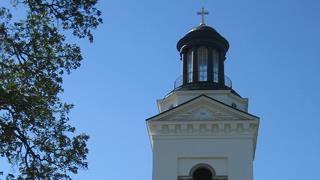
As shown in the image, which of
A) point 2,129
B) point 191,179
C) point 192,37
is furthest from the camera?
point 192,37

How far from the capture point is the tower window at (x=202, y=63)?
30.9 metres

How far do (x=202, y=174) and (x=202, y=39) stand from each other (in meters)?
6.31

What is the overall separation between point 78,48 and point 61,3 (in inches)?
41.9

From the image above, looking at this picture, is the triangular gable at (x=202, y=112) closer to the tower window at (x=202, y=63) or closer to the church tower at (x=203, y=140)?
the church tower at (x=203, y=140)

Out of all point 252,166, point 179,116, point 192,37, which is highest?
point 192,37

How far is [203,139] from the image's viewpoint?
1102 inches

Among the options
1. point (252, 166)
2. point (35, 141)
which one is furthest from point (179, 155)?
point (35, 141)

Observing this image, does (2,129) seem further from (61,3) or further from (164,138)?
(164,138)

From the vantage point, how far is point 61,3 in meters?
14.4

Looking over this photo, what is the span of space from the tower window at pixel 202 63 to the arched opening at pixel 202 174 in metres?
4.62

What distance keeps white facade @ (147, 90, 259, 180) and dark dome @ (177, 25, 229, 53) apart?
331cm

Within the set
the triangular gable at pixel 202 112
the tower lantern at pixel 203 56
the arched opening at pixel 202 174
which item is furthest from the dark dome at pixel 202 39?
the arched opening at pixel 202 174

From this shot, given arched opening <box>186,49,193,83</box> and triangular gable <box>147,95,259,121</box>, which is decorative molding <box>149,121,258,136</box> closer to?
triangular gable <box>147,95,259,121</box>

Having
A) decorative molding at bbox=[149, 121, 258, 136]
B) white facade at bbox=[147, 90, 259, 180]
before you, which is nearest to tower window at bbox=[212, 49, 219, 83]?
white facade at bbox=[147, 90, 259, 180]
